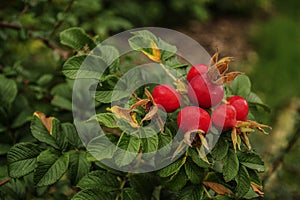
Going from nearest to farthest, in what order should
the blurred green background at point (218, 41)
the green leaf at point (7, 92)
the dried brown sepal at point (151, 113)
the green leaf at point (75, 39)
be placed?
1. the dried brown sepal at point (151, 113)
2. the green leaf at point (75, 39)
3. the green leaf at point (7, 92)
4. the blurred green background at point (218, 41)

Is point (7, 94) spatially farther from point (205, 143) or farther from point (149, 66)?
point (205, 143)

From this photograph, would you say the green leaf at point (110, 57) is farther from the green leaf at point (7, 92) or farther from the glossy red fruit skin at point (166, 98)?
the green leaf at point (7, 92)

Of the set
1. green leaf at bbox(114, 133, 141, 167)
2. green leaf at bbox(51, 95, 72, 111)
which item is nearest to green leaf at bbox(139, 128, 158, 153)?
green leaf at bbox(114, 133, 141, 167)

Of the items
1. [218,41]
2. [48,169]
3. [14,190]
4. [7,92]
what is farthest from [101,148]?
[218,41]

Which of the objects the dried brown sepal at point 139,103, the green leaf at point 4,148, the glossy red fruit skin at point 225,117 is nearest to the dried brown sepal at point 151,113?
the dried brown sepal at point 139,103

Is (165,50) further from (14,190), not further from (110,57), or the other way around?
(14,190)

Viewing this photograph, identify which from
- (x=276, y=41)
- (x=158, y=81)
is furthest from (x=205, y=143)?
(x=276, y=41)
